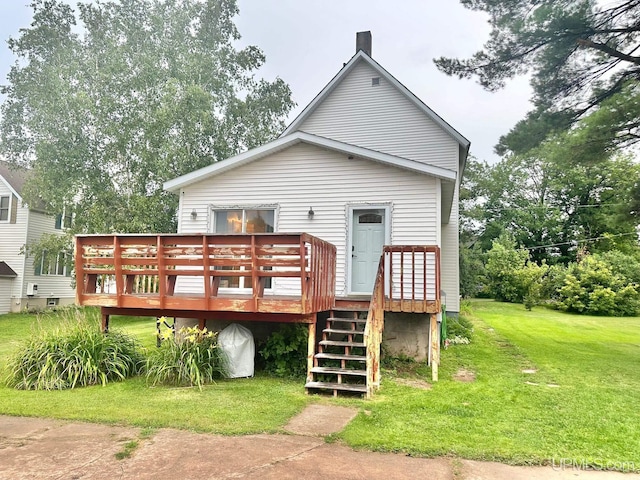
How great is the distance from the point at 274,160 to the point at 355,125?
4299 mm

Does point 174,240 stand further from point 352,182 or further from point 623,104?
point 623,104

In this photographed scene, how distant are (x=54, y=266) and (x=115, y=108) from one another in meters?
8.52

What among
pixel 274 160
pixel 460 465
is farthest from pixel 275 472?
pixel 274 160

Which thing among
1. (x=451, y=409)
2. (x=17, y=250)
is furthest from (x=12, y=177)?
(x=451, y=409)

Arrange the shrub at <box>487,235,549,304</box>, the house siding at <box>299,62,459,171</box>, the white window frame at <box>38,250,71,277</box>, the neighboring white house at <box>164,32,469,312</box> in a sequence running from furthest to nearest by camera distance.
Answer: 1. the shrub at <box>487,235,549,304</box>
2. the white window frame at <box>38,250,71,277</box>
3. the house siding at <box>299,62,459,171</box>
4. the neighboring white house at <box>164,32,469,312</box>

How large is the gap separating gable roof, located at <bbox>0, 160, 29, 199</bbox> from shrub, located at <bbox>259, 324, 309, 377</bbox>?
15502mm

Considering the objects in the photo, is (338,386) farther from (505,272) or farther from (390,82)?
(505,272)

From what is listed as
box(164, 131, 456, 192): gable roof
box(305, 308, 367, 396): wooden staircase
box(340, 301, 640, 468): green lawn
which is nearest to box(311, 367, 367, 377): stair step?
box(305, 308, 367, 396): wooden staircase

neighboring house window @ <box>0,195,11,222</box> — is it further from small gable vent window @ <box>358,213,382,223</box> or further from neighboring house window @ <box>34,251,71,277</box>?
small gable vent window @ <box>358,213,382,223</box>

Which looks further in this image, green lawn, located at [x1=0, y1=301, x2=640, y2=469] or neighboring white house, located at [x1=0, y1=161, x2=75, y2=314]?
neighboring white house, located at [x1=0, y1=161, x2=75, y2=314]

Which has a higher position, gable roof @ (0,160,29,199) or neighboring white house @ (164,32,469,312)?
gable roof @ (0,160,29,199)

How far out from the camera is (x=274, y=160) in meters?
8.68

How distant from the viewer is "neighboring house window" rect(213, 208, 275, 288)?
8719 millimetres

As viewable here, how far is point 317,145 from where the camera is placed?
8.28 metres
